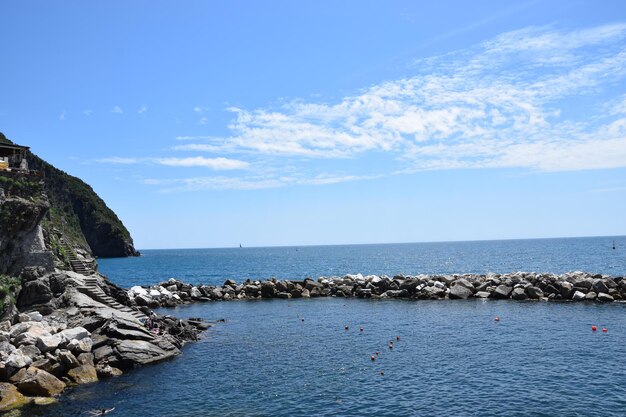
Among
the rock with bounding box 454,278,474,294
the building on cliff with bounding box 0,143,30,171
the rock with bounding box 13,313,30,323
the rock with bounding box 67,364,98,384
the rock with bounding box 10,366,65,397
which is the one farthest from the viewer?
the rock with bounding box 454,278,474,294

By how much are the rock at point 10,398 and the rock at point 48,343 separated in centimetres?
342

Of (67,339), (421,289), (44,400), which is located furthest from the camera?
(421,289)

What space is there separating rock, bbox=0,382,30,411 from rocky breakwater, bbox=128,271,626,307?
30353mm

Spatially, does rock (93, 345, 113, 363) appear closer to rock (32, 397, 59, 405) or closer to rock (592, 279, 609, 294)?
rock (32, 397, 59, 405)

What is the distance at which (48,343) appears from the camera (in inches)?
1174

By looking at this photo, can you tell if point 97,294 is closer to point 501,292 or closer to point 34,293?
point 34,293

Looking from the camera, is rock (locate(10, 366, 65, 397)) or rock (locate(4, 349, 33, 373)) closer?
rock (locate(10, 366, 65, 397))

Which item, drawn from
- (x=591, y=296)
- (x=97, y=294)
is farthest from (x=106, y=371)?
(x=591, y=296)

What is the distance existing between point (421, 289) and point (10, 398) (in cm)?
4813

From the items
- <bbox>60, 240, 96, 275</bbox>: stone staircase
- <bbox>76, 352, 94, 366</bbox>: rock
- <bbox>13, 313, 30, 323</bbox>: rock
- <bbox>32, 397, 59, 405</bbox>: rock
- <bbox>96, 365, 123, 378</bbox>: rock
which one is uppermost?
<bbox>60, 240, 96, 275</bbox>: stone staircase

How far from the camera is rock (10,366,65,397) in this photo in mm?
26453

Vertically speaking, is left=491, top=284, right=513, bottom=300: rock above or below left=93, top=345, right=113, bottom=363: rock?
above

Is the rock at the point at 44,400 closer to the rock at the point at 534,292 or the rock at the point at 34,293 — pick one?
the rock at the point at 34,293

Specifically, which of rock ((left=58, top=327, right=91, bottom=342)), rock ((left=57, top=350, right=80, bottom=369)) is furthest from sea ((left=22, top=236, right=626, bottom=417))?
rock ((left=58, top=327, right=91, bottom=342))
